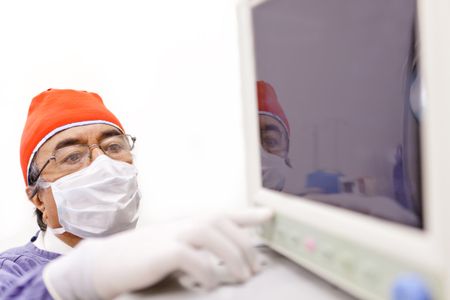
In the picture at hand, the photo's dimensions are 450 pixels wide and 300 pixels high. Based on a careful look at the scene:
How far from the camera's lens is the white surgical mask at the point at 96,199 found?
1.12m

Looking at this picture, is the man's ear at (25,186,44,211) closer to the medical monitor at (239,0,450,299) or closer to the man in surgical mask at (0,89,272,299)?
the man in surgical mask at (0,89,272,299)

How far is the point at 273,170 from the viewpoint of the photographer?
2.08ft

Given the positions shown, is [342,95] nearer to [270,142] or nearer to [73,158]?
[270,142]

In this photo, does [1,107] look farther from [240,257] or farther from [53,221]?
[240,257]

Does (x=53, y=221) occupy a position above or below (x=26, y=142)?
below

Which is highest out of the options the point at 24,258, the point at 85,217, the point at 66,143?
the point at 66,143

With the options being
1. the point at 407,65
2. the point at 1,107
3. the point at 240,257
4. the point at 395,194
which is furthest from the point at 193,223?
the point at 1,107

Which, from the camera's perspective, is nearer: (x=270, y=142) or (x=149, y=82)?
(x=270, y=142)

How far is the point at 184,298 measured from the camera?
51 cm

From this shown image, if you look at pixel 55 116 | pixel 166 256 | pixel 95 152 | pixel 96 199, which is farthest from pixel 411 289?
pixel 55 116

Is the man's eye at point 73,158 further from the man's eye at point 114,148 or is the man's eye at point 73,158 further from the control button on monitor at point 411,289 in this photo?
the control button on monitor at point 411,289

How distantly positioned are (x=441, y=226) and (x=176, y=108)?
1.11 meters

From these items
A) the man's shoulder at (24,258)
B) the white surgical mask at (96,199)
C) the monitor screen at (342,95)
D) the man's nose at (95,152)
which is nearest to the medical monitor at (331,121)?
the monitor screen at (342,95)

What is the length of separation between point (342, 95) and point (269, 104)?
12 cm
